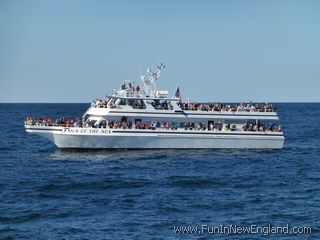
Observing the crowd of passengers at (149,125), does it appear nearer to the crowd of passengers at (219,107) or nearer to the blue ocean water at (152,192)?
the crowd of passengers at (219,107)

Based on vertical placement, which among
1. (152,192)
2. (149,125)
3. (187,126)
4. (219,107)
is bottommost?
(152,192)

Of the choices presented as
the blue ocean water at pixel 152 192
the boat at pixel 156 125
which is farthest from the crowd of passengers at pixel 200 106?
the blue ocean water at pixel 152 192

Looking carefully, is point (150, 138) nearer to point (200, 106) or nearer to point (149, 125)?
point (149, 125)

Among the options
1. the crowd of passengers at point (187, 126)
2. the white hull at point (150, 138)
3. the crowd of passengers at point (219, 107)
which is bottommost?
the white hull at point (150, 138)

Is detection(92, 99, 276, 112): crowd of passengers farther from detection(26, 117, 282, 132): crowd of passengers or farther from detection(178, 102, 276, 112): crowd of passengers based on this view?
detection(26, 117, 282, 132): crowd of passengers

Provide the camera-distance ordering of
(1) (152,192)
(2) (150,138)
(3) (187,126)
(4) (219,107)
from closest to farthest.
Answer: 1. (1) (152,192)
2. (2) (150,138)
3. (3) (187,126)
4. (4) (219,107)

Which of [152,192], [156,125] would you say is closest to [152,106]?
[156,125]

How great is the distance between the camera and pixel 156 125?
6031cm

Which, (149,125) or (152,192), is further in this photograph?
(149,125)

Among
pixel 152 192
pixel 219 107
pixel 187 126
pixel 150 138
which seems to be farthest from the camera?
pixel 219 107

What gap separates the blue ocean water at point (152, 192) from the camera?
30.4 metres

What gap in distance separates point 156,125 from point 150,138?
5.39 feet

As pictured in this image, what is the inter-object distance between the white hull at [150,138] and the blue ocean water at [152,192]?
0.97 m

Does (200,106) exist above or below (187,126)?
above
